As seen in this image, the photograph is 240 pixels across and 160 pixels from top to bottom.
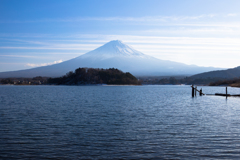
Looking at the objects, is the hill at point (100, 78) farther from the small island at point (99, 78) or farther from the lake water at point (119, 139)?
the lake water at point (119, 139)

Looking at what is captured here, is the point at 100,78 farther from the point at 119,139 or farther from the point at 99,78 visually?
the point at 119,139

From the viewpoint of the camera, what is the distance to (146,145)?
41.6 feet

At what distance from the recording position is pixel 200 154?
448 inches

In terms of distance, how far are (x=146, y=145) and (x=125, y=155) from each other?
5.98ft

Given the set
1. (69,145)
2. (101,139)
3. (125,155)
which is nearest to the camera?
(125,155)

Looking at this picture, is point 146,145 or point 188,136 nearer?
point 146,145

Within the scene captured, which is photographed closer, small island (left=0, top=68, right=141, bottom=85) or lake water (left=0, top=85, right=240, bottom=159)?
lake water (left=0, top=85, right=240, bottom=159)

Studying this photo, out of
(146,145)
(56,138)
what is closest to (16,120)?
(56,138)

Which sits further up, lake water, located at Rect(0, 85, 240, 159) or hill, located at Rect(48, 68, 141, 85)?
hill, located at Rect(48, 68, 141, 85)

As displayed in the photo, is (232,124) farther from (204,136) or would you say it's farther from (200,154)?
(200,154)

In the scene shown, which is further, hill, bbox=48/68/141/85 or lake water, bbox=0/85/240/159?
hill, bbox=48/68/141/85

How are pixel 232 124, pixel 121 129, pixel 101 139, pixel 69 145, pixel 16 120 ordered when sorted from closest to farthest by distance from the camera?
pixel 69 145 < pixel 101 139 < pixel 121 129 < pixel 232 124 < pixel 16 120

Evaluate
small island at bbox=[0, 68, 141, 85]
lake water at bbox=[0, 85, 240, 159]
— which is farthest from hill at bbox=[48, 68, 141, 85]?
lake water at bbox=[0, 85, 240, 159]

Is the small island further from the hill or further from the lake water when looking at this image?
the lake water
